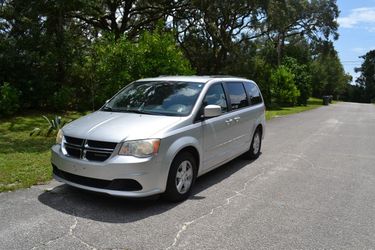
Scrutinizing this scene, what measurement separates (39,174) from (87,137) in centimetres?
198

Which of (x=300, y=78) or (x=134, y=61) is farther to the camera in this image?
(x=300, y=78)

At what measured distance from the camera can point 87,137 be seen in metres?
4.87

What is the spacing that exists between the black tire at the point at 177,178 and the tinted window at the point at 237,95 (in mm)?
1876

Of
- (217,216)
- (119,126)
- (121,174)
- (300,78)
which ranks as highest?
(300,78)

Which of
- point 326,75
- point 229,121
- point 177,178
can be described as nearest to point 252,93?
point 229,121

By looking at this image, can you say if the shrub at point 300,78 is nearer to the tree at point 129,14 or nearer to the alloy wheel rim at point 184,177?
the tree at point 129,14

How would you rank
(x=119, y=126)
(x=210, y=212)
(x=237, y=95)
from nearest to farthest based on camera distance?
(x=210, y=212)
(x=119, y=126)
(x=237, y=95)

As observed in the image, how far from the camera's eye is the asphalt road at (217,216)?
405 centimetres

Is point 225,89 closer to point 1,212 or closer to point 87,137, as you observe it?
point 87,137

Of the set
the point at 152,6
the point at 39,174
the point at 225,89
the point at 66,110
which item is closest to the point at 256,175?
the point at 225,89

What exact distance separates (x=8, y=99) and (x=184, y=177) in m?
9.65

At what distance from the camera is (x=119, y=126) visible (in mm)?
5031

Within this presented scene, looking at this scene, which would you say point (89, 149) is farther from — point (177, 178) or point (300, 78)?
point (300, 78)

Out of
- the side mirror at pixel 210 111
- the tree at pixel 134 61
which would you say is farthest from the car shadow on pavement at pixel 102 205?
the tree at pixel 134 61
